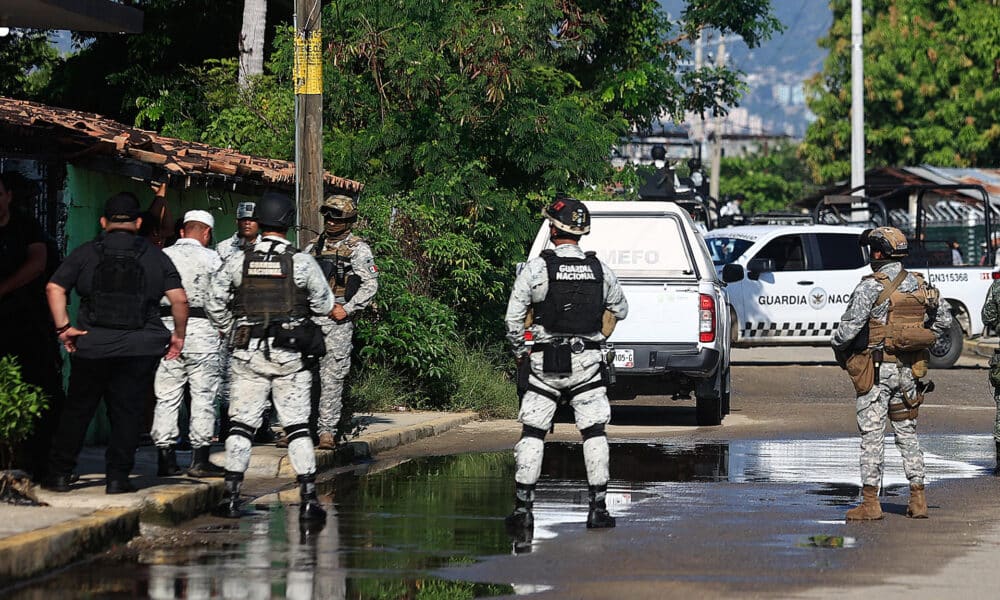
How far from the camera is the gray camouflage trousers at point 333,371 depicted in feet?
40.1

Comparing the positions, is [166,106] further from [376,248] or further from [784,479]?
[784,479]

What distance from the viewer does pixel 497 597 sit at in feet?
23.6

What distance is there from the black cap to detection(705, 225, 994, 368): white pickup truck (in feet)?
47.3

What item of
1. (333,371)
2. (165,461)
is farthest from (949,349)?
(165,461)

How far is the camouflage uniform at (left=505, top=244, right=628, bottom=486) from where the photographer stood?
945cm

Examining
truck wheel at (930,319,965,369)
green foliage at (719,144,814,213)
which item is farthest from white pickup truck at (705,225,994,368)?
green foliage at (719,144,814,213)

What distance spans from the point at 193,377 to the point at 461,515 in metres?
2.16

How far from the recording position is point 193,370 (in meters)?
→ 10.7

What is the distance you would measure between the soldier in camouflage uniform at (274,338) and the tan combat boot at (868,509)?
3202 mm

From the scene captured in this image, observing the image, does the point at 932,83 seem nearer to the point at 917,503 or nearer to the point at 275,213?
the point at 917,503

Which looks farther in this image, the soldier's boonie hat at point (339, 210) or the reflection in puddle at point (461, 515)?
the soldier's boonie hat at point (339, 210)

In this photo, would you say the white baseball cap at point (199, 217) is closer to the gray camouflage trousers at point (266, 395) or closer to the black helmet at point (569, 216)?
the gray camouflage trousers at point (266, 395)

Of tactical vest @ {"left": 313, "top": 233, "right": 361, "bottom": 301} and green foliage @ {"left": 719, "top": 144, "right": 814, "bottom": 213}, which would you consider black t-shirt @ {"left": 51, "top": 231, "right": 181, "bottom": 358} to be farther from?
green foliage @ {"left": 719, "top": 144, "right": 814, "bottom": 213}

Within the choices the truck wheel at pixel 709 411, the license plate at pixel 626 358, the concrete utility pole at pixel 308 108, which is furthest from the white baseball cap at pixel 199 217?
the truck wheel at pixel 709 411
